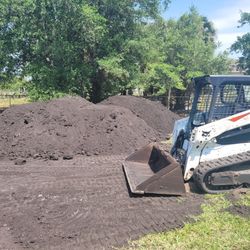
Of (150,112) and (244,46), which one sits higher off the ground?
(244,46)

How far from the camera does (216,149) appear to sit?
659 cm

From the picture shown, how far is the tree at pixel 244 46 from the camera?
94.9 ft

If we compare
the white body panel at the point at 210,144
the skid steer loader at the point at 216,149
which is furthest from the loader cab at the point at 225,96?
the white body panel at the point at 210,144

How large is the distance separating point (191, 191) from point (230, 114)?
1476mm

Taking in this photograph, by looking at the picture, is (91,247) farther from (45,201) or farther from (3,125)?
(3,125)

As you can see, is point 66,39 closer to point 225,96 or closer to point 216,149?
point 225,96

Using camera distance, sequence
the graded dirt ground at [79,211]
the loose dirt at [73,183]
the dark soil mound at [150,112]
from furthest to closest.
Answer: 1. the dark soil mound at [150,112]
2. the loose dirt at [73,183]
3. the graded dirt ground at [79,211]

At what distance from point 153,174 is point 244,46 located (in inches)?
953

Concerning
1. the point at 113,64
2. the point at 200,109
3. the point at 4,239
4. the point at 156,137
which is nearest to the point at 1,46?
the point at 113,64

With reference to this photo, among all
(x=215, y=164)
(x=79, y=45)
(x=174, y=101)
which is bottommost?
(x=174, y=101)

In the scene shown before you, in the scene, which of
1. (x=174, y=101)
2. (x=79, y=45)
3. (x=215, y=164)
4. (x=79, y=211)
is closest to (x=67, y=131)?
(x=79, y=211)

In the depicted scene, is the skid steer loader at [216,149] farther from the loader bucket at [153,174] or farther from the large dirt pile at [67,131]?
the large dirt pile at [67,131]

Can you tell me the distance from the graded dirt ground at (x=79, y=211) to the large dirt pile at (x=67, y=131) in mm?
2585

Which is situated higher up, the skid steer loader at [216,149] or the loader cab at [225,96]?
the loader cab at [225,96]
